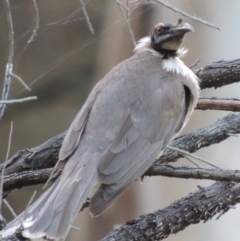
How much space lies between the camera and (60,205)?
2367mm

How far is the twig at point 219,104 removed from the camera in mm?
2980

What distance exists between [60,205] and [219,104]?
104 cm

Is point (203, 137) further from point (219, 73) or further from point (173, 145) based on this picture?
point (219, 73)

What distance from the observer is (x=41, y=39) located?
5383mm

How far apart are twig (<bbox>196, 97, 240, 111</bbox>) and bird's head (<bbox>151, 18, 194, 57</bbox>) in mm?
289

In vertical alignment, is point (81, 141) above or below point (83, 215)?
above

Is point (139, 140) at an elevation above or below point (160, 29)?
below

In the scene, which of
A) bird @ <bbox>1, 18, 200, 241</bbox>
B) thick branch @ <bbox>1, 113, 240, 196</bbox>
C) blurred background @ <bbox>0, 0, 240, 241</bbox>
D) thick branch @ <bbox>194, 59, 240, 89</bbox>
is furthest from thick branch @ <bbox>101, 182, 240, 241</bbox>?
blurred background @ <bbox>0, 0, 240, 241</bbox>

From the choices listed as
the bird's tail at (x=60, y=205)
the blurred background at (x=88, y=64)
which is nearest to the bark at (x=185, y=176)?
the bird's tail at (x=60, y=205)

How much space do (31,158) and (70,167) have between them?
1.66 ft

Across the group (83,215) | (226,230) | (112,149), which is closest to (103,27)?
(83,215)

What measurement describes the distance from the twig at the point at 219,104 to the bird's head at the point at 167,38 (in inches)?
11.4

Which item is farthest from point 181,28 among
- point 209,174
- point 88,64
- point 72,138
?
point 88,64

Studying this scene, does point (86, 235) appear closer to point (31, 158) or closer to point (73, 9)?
point (73, 9)
